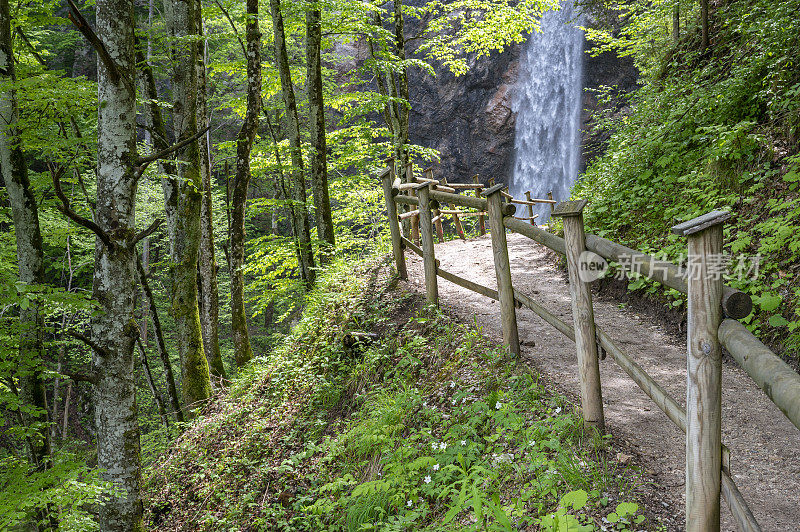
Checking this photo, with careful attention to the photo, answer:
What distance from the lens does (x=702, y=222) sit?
7.07 ft

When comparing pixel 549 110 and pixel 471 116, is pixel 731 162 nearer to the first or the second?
pixel 549 110

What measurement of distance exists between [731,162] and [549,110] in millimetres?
20981

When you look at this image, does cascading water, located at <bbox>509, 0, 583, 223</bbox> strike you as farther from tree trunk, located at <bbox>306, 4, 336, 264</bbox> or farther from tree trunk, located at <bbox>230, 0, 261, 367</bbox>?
tree trunk, located at <bbox>230, 0, 261, 367</bbox>

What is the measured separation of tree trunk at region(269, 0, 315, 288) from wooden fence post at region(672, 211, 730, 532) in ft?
25.9

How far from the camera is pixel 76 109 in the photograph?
5586 millimetres

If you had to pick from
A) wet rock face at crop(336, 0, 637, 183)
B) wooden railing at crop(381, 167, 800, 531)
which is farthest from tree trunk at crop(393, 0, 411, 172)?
wet rock face at crop(336, 0, 637, 183)

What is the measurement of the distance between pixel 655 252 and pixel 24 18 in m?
8.88

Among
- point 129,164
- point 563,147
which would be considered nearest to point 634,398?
point 129,164

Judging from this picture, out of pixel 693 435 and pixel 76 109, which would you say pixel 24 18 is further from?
pixel 693 435

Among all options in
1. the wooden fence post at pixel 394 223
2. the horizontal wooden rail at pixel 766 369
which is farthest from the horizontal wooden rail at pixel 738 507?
the wooden fence post at pixel 394 223

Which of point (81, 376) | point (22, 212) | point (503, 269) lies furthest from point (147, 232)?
point (22, 212)

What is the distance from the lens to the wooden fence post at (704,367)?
2150 millimetres

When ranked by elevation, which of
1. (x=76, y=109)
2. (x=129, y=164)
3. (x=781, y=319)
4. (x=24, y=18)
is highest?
(x=24, y=18)

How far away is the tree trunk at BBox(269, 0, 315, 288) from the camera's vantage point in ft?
31.6
